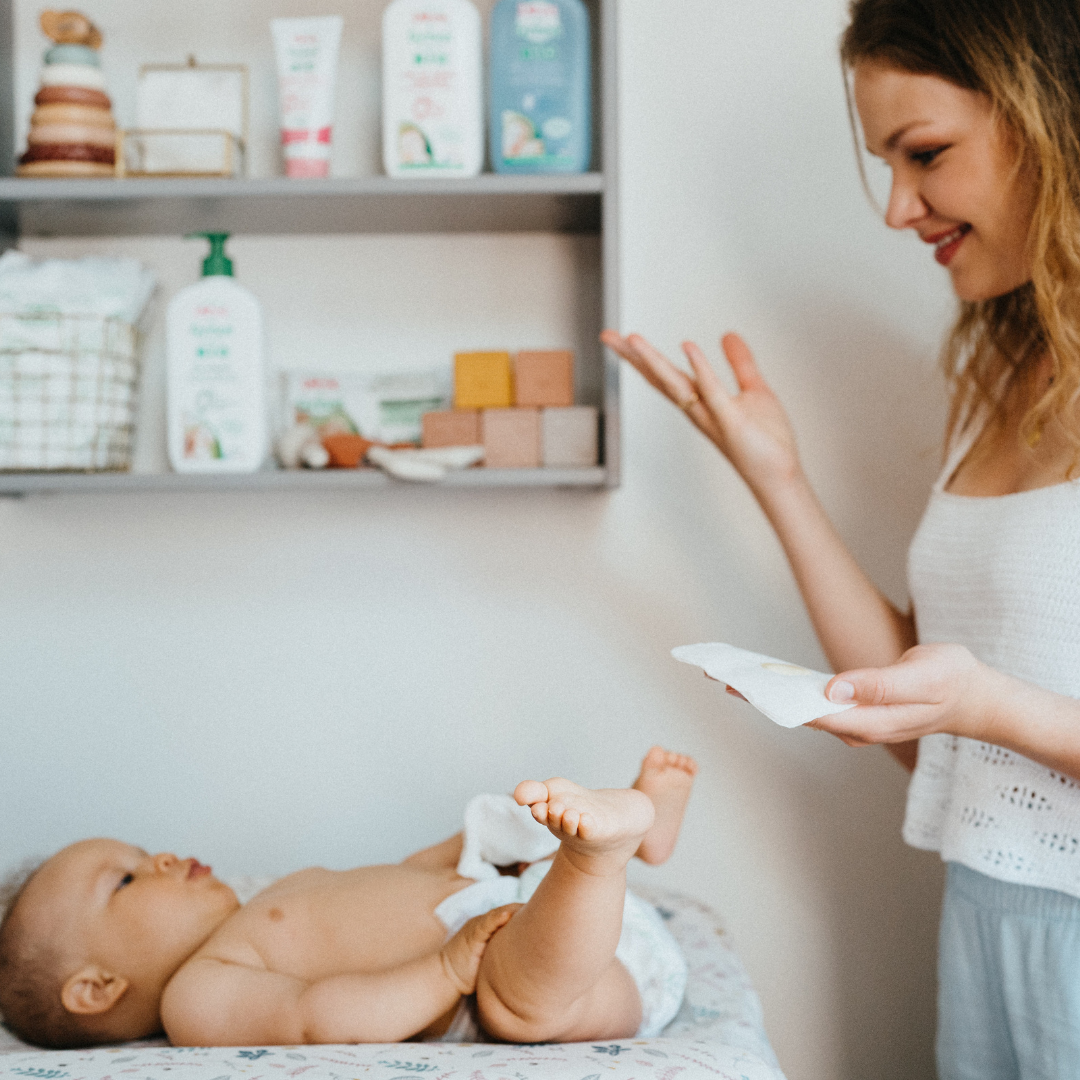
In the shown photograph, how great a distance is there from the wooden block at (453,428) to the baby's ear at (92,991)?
663mm

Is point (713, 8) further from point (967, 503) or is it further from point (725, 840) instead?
point (725, 840)

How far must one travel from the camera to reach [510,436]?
1.23 m

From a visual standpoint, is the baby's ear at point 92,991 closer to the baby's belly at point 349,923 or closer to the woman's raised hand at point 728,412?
the baby's belly at point 349,923

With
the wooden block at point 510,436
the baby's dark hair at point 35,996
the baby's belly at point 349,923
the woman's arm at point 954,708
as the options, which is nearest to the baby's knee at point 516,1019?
the baby's belly at point 349,923

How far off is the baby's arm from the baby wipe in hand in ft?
1.02

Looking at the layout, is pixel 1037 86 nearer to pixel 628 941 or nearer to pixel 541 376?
pixel 541 376

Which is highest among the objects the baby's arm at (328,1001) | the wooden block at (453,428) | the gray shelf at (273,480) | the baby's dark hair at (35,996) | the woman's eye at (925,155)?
the woman's eye at (925,155)

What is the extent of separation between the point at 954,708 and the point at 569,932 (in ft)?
1.14

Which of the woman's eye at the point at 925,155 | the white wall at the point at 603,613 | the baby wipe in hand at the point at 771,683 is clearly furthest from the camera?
the white wall at the point at 603,613

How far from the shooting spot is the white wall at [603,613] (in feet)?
4.53

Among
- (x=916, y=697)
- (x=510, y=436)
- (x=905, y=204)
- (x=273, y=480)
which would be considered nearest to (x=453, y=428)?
(x=510, y=436)

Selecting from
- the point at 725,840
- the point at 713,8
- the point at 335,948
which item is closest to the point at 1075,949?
the point at 725,840

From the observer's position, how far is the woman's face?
0.93m

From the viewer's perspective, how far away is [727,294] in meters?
1.39
